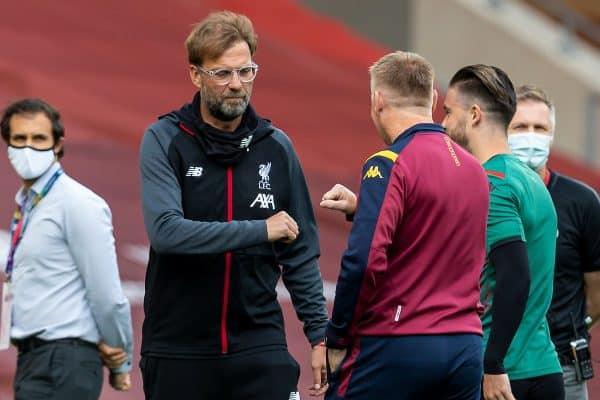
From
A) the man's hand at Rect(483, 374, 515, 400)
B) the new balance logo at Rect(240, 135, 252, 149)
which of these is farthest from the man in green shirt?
the new balance logo at Rect(240, 135, 252, 149)

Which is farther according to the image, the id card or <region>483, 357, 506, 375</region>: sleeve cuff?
the id card

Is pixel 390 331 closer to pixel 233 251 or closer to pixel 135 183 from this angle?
pixel 233 251

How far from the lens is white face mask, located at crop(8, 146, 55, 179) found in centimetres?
572

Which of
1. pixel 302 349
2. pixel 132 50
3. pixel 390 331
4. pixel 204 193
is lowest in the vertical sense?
pixel 302 349

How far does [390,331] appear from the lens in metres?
4.30

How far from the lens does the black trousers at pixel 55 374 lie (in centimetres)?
544

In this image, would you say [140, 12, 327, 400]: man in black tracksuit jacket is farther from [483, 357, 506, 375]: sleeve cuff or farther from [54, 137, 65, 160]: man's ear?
[54, 137, 65, 160]: man's ear

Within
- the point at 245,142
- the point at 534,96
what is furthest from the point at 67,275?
the point at 534,96

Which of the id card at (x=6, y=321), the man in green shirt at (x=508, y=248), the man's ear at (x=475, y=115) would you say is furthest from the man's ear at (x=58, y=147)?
the man's ear at (x=475, y=115)

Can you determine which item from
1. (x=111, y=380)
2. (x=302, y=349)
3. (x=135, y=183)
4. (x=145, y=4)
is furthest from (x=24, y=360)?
(x=145, y=4)

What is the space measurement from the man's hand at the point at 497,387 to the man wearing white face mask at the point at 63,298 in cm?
162

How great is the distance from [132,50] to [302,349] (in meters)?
4.17

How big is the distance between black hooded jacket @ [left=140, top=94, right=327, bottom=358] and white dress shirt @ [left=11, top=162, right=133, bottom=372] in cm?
68

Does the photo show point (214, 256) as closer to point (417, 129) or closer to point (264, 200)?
point (264, 200)
